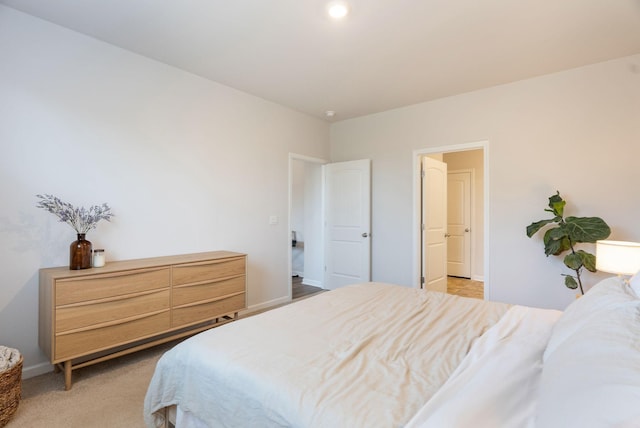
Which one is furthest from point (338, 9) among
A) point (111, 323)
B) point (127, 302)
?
point (111, 323)

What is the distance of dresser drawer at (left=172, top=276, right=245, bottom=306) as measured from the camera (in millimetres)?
2711

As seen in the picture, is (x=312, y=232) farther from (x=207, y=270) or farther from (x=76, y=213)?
(x=76, y=213)

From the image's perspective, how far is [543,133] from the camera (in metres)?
3.28

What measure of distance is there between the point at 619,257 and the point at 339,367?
2.37 metres

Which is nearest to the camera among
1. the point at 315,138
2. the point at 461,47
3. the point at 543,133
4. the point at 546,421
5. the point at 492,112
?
the point at 546,421

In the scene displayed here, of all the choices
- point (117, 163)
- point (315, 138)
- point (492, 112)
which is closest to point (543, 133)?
point (492, 112)

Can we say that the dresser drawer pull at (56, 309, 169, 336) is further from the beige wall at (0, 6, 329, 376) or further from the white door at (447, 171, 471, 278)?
the white door at (447, 171, 471, 278)

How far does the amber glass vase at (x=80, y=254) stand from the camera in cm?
232

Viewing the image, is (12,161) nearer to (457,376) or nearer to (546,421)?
(457,376)

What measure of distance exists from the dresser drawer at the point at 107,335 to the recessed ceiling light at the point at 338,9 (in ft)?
8.82

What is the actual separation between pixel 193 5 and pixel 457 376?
2.67m

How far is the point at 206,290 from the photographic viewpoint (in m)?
2.90

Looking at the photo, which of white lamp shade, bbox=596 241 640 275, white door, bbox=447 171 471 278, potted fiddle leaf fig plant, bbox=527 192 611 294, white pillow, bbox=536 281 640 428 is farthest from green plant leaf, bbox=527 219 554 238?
white door, bbox=447 171 471 278

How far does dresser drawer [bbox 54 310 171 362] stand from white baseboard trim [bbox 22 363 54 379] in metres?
0.54
